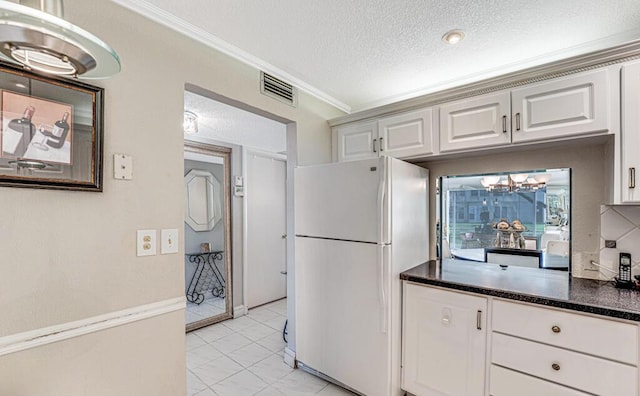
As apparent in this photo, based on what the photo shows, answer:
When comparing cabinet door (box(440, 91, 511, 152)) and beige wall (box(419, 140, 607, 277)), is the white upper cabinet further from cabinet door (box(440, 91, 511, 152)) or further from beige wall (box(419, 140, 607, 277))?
beige wall (box(419, 140, 607, 277))

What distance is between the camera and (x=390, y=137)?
94.3 inches

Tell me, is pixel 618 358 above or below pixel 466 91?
Result: below

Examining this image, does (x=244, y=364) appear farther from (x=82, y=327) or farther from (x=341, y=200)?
(x=341, y=200)

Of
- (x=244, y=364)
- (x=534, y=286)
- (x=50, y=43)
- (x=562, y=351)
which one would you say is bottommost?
(x=244, y=364)

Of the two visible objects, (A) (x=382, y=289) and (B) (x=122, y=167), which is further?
(A) (x=382, y=289)

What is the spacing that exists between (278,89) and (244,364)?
238cm

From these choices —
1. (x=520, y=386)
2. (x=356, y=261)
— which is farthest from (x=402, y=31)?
(x=520, y=386)

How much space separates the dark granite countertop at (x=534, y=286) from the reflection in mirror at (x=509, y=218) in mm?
109

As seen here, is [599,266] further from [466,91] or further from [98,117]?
[98,117]

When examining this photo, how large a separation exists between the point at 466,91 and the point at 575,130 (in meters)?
0.67

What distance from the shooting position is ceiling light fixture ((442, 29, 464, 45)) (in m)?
1.74

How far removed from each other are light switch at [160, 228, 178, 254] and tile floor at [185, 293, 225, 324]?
80.8 inches

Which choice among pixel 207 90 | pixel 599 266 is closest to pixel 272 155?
pixel 207 90

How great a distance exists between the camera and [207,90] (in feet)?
6.01
